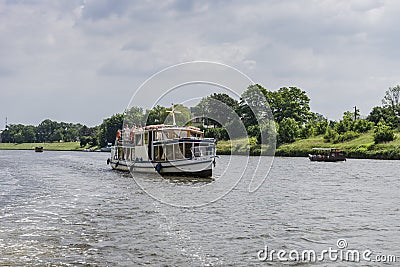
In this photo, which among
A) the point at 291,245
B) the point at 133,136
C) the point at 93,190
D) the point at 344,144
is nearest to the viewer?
the point at 291,245

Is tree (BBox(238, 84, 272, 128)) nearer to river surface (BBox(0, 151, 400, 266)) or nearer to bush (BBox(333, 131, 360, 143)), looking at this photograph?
bush (BBox(333, 131, 360, 143))

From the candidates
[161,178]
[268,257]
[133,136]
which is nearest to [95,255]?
[268,257]

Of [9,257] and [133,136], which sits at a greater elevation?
[133,136]

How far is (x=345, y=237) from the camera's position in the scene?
18.2 meters

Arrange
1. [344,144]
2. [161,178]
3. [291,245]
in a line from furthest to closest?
[344,144], [161,178], [291,245]

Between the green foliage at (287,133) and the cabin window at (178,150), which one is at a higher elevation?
the green foliage at (287,133)

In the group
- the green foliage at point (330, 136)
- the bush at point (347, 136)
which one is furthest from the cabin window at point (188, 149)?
the green foliage at point (330, 136)

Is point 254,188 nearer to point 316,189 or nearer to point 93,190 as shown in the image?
point 316,189

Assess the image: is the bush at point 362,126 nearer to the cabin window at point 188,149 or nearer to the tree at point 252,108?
the tree at point 252,108

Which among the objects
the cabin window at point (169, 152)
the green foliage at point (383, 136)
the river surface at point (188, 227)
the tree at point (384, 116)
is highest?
the tree at point (384, 116)

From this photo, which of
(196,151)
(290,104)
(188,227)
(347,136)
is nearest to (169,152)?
(196,151)

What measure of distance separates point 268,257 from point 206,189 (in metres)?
20.4

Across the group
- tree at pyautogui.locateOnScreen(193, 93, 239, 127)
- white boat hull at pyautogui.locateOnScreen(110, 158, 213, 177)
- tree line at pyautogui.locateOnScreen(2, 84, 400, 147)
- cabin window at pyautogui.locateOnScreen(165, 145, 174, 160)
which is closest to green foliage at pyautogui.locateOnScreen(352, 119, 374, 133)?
tree line at pyautogui.locateOnScreen(2, 84, 400, 147)

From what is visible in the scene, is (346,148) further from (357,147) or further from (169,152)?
(169,152)
